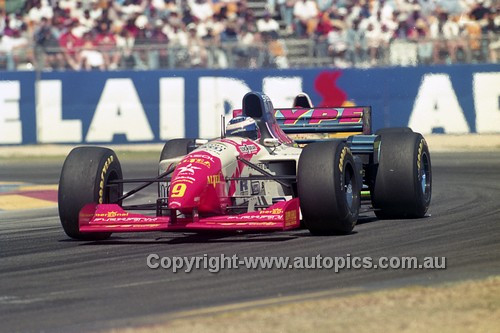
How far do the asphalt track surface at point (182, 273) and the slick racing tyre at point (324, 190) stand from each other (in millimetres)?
148

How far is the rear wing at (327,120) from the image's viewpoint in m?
13.8

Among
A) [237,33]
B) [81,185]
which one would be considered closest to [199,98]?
[237,33]

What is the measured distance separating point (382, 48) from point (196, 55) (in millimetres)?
3948

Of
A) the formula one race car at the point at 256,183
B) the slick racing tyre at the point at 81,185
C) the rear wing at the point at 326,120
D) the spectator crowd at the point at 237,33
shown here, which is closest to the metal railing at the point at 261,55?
the spectator crowd at the point at 237,33

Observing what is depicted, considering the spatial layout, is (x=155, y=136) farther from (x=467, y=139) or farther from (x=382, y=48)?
(x=467, y=139)

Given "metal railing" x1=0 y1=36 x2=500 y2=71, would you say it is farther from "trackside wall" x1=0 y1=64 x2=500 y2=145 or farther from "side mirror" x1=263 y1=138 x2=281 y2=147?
"side mirror" x1=263 y1=138 x2=281 y2=147

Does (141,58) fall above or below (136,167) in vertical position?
above

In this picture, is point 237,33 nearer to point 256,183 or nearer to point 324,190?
point 256,183

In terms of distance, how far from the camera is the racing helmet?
1166 cm

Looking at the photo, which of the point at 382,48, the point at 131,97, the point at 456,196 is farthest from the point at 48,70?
the point at 456,196

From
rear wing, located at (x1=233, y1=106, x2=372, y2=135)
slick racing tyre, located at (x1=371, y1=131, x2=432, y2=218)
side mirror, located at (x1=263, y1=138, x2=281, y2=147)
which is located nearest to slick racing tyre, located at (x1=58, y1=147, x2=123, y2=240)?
side mirror, located at (x1=263, y1=138, x2=281, y2=147)

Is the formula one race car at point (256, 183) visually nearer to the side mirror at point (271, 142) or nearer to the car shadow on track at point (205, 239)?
the side mirror at point (271, 142)

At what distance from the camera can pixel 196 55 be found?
23.6 meters

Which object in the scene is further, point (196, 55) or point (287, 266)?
point (196, 55)
